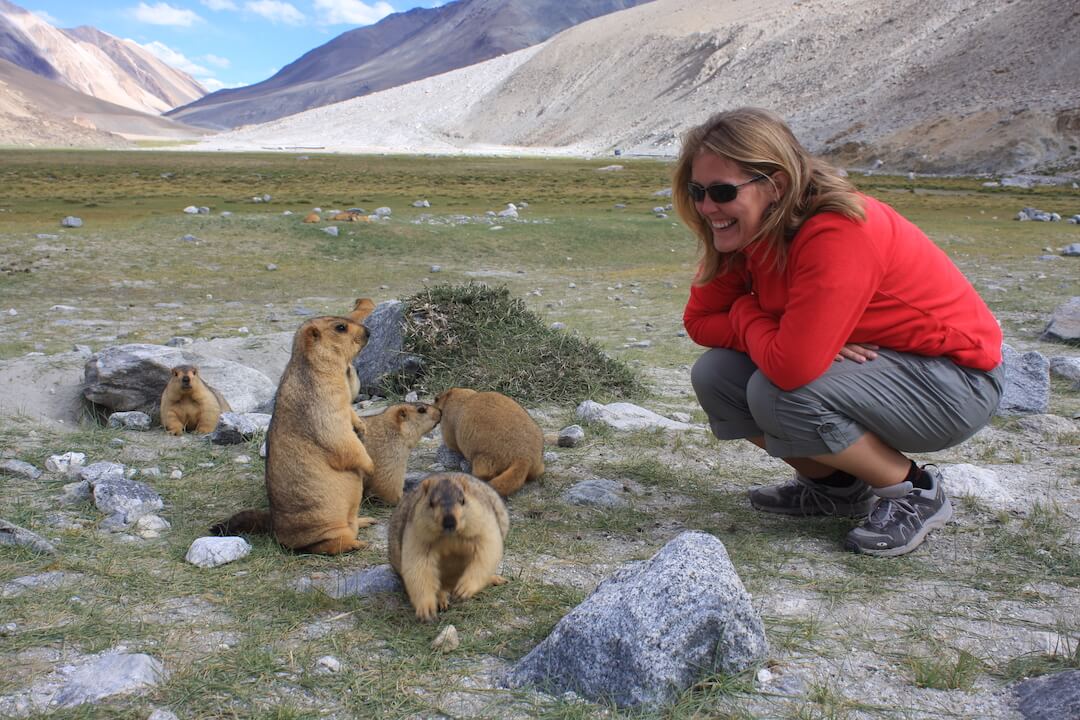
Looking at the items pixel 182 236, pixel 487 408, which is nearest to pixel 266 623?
pixel 487 408

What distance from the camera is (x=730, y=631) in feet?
10.4

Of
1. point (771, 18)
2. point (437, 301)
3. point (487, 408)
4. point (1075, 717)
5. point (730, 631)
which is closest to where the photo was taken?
point (1075, 717)

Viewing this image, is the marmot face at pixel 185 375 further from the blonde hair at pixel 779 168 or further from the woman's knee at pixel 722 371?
the blonde hair at pixel 779 168

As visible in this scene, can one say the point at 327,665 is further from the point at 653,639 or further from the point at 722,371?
the point at 722,371

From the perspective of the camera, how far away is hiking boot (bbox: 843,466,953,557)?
4273mm

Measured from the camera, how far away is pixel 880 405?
13.8 feet

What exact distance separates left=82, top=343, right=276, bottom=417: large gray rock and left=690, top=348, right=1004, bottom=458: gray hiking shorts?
520cm

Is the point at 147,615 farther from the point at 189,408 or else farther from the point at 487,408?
the point at 189,408

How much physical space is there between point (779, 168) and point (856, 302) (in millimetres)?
695

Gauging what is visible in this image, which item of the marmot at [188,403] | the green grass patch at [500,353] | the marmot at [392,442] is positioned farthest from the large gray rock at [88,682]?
the green grass patch at [500,353]

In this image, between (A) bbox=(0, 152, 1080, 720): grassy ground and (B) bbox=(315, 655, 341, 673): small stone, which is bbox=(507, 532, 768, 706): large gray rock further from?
(B) bbox=(315, 655, 341, 673): small stone

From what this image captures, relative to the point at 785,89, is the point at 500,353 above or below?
below

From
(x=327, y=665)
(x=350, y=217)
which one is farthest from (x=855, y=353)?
(x=350, y=217)

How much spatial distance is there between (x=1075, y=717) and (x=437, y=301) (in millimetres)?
6585
